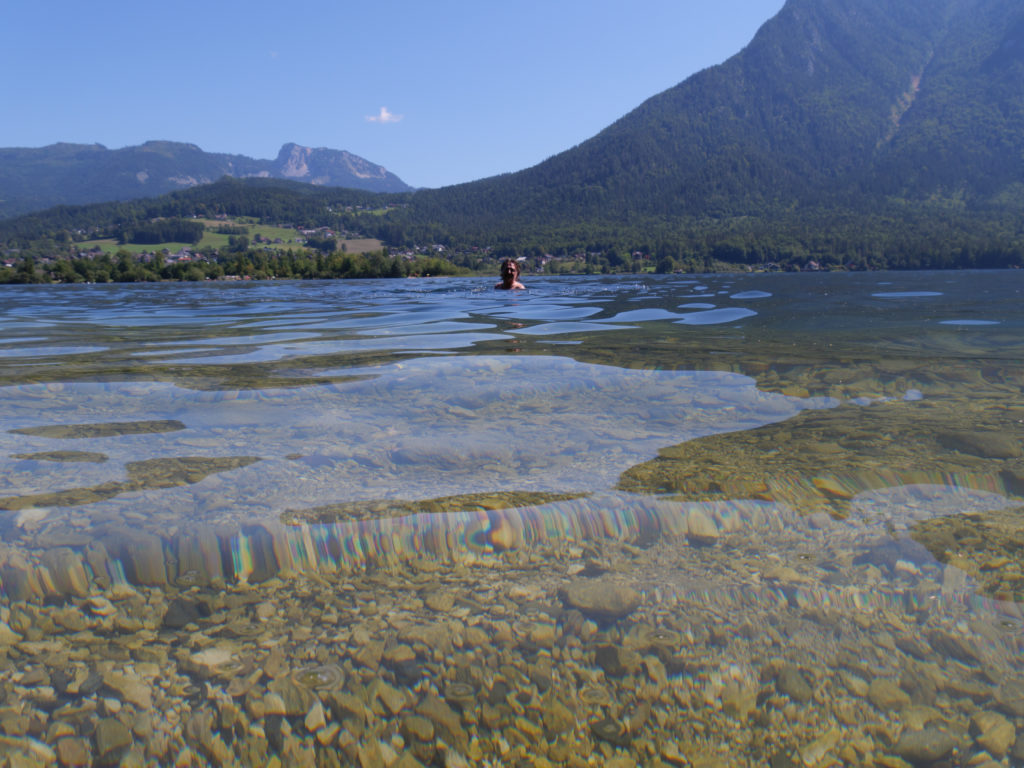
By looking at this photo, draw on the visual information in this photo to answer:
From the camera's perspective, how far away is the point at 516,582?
2.43 meters

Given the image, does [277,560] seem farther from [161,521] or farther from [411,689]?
[411,689]

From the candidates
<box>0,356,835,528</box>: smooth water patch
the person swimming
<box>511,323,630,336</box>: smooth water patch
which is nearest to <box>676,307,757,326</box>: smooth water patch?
<box>511,323,630,336</box>: smooth water patch

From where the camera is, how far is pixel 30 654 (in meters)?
1.97

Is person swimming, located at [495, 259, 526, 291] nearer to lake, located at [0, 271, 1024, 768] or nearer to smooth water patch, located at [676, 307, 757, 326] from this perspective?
smooth water patch, located at [676, 307, 757, 326]

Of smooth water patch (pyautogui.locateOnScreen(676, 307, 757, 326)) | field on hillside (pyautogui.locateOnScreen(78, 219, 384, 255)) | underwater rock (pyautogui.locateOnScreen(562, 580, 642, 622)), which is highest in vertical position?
field on hillside (pyautogui.locateOnScreen(78, 219, 384, 255))

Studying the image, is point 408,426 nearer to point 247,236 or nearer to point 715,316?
point 715,316

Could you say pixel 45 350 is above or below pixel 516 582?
above

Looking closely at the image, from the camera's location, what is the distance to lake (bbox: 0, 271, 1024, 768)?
1.70 meters

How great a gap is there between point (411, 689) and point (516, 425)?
10.1ft

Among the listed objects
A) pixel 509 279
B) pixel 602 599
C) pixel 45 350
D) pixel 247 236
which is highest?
pixel 247 236

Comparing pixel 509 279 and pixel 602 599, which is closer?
pixel 602 599

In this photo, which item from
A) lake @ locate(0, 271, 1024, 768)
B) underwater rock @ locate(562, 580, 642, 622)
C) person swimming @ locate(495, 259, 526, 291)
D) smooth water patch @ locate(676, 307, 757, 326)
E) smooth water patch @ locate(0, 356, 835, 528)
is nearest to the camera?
lake @ locate(0, 271, 1024, 768)

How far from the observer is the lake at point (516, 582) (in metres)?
1.70

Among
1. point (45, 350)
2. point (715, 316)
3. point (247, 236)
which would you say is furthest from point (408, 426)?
point (247, 236)
